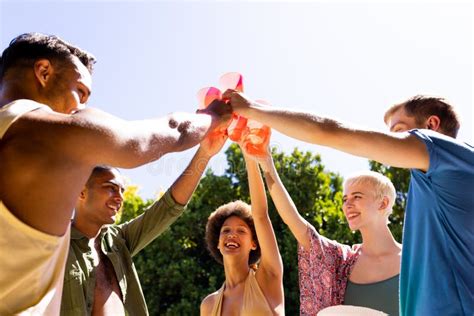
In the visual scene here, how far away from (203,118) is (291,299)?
932 cm

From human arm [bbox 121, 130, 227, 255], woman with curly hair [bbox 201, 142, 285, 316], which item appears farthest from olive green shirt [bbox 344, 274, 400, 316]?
human arm [bbox 121, 130, 227, 255]

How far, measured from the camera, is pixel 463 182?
7.89 ft

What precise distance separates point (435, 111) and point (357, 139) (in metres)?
0.70

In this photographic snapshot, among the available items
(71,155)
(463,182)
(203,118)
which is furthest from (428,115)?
(71,155)

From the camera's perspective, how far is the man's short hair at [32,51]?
227 cm

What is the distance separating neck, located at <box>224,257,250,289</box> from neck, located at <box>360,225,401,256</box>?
92 cm

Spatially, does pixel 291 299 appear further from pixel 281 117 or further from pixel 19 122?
pixel 19 122

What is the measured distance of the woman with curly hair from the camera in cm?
411

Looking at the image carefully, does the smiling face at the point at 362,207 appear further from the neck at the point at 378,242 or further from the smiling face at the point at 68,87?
the smiling face at the point at 68,87

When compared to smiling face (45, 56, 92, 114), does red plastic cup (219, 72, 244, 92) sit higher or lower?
higher

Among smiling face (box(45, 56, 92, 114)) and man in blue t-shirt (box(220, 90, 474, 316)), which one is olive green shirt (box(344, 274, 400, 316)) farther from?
smiling face (box(45, 56, 92, 114))

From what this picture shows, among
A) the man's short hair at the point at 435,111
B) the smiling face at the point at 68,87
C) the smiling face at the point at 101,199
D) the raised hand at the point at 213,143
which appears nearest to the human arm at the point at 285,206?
the raised hand at the point at 213,143

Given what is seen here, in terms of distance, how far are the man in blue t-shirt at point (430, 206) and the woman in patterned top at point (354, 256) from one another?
132cm

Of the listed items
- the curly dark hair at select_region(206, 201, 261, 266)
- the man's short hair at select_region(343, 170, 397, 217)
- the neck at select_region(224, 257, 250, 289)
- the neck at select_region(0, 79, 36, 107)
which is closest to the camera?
the neck at select_region(0, 79, 36, 107)
